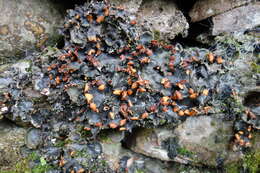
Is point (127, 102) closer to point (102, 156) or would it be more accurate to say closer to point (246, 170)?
point (102, 156)

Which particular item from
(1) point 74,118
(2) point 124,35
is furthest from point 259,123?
(1) point 74,118

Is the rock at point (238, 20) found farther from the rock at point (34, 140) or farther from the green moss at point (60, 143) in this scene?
the rock at point (34, 140)

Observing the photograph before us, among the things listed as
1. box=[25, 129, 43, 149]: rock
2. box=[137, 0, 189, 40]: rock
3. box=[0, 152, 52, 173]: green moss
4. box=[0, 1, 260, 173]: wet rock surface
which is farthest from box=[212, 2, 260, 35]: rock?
box=[0, 152, 52, 173]: green moss

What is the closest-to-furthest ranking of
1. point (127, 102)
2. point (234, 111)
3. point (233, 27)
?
1. point (127, 102)
2. point (234, 111)
3. point (233, 27)

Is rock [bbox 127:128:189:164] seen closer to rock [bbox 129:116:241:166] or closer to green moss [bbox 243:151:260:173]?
rock [bbox 129:116:241:166]

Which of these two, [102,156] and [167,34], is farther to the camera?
[167,34]

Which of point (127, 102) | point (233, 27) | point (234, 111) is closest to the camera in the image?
point (127, 102)

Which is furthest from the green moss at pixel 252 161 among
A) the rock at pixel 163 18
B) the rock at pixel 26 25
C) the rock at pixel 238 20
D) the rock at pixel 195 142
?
the rock at pixel 26 25
